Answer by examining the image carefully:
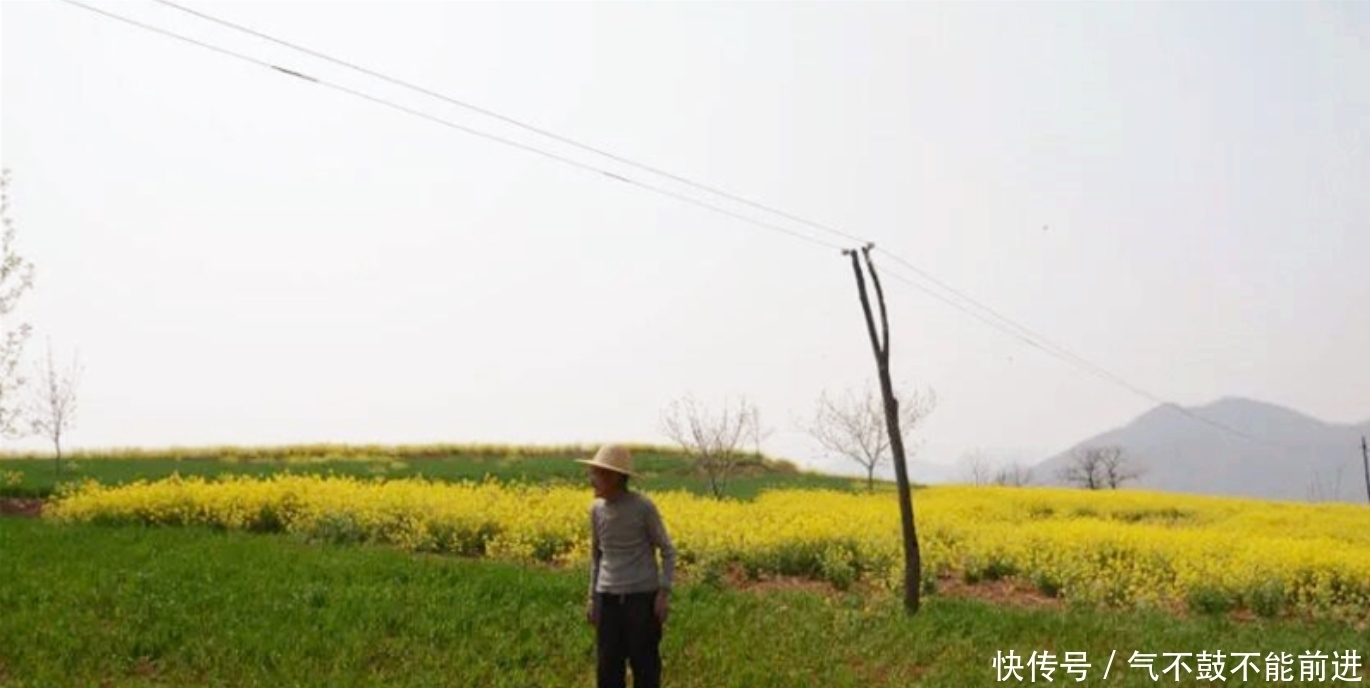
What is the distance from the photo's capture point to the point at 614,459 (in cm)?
775

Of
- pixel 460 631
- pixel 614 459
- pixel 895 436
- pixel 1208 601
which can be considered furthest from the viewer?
pixel 1208 601

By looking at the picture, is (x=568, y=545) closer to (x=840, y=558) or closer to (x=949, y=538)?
(x=840, y=558)

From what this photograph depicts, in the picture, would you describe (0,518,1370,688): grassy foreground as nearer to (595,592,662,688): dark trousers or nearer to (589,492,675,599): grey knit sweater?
(595,592,662,688): dark trousers

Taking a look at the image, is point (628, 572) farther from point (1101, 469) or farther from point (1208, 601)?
point (1101, 469)

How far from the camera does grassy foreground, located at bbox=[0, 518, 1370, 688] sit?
380 inches

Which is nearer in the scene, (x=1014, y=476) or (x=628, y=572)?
(x=628, y=572)

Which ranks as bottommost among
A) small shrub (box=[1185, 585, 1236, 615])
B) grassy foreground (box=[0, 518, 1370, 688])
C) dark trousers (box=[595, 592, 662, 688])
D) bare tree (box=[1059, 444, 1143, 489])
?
grassy foreground (box=[0, 518, 1370, 688])

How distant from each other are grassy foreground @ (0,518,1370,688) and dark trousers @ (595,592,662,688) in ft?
5.50

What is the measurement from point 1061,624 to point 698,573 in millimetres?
5157

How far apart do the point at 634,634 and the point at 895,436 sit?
20.5 ft

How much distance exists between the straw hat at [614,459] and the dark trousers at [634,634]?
927 mm

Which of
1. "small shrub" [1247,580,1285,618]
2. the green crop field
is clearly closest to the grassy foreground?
the green crop field

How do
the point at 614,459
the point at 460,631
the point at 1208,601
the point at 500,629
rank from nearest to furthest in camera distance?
the point at 614,459
the point at 460,631
the point at 500,629
the point at 1208,601

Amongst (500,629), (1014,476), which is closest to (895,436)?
(500,629)
